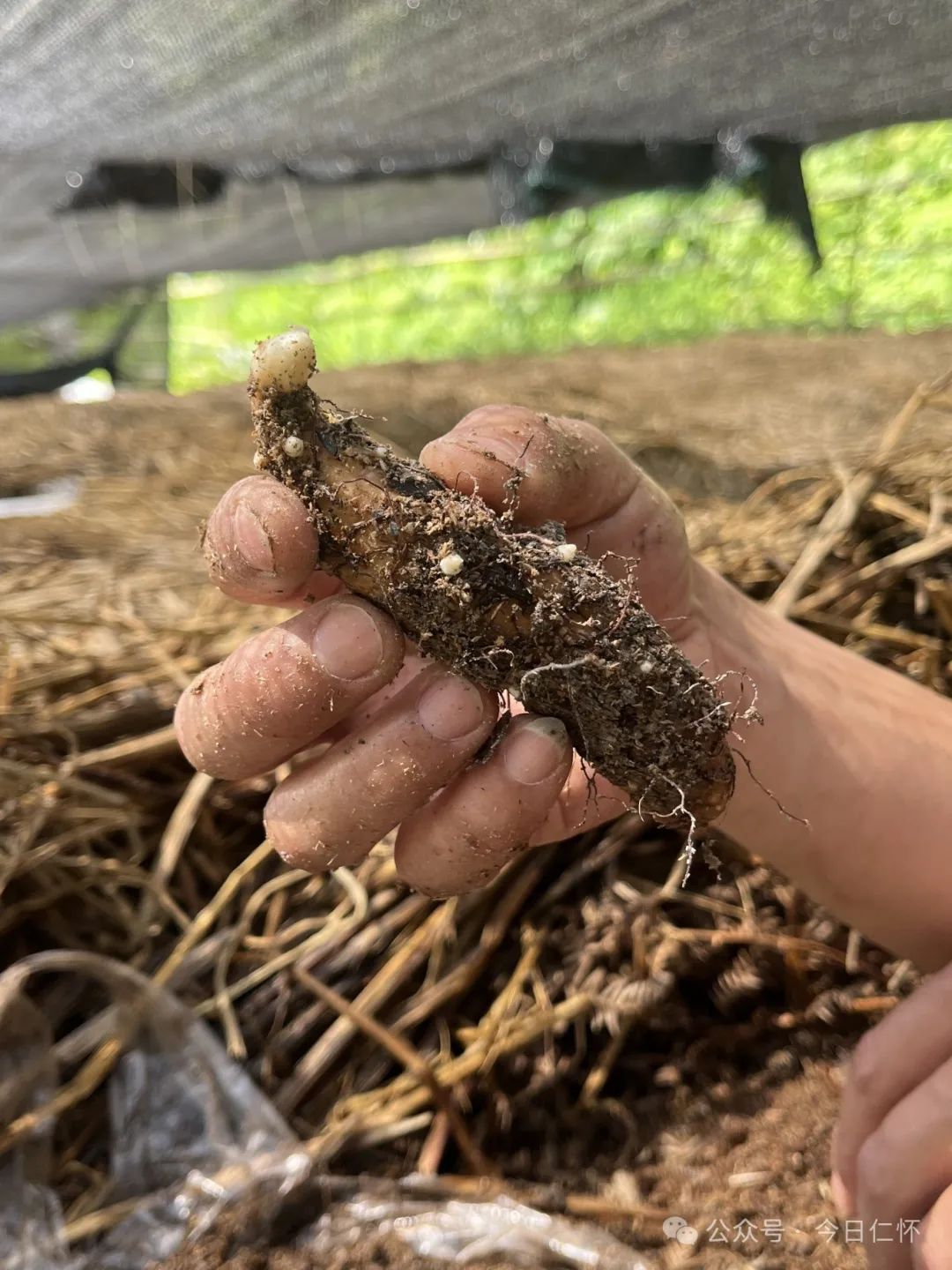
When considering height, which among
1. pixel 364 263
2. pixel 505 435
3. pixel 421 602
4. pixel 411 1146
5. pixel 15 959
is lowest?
pixel 411 1146

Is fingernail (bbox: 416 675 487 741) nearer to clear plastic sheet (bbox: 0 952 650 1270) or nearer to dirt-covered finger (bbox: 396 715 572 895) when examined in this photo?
dirt-covered finger (bbox: 396 715 572 895)

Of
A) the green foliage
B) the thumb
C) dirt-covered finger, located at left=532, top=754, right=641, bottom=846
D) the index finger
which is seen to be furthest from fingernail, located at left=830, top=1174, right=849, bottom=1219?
the green foliage

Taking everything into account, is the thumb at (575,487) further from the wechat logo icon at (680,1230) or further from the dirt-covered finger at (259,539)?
the wechat logo icon at (680,1230)

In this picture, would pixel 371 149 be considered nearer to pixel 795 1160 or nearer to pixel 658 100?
pixel 658 100

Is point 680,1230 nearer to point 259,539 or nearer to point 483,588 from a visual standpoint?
point 483,588

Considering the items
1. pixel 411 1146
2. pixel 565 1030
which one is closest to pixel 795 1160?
pixel 565 1030
